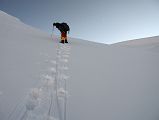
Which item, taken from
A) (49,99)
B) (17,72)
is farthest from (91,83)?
(17,72)

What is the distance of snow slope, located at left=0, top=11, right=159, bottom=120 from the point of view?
421 cm

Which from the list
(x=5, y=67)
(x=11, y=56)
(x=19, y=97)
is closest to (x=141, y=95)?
(x=19, y=97)

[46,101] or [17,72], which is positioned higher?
[17,72]

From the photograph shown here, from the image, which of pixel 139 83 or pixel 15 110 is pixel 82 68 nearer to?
pixel 139 83

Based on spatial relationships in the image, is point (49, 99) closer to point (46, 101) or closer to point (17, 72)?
point (46, 101)

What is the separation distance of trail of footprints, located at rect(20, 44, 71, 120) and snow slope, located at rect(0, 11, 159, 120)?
→ 0.12 metres

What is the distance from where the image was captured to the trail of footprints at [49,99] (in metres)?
3.81

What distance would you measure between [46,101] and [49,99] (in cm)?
12

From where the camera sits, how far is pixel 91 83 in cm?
570

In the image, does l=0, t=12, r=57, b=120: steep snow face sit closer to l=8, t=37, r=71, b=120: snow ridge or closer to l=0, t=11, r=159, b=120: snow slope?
l=0, t=11, r=159, b=120: snow slope

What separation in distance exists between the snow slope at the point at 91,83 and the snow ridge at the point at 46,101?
0.24 ft

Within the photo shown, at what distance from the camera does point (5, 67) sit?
19.0 ft

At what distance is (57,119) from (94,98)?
4.50ft

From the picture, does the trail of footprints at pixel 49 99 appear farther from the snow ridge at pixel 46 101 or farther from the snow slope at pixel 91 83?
the snow slope at pixel 91 83
